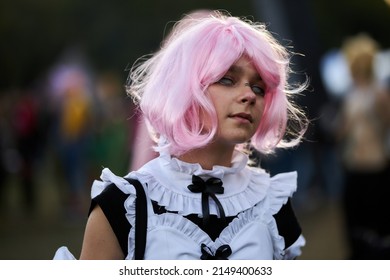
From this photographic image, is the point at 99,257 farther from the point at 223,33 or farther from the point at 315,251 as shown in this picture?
the point at 315,251

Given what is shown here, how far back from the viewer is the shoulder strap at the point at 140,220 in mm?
2709

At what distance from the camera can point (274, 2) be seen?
10.0m

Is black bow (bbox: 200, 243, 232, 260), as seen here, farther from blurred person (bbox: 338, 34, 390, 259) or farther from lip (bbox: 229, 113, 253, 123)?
blurred person (bbox: 338, 34, 390, 259)

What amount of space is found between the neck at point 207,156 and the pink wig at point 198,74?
0.15ft

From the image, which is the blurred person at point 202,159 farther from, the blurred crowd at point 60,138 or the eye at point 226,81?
the blurred crowd at point 60,138

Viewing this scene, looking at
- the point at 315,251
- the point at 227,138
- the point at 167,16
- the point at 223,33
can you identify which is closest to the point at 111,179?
the point at 227,138

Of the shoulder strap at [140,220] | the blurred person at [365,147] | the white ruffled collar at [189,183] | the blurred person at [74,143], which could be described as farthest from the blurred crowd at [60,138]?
the shoulder strap at [140,220]

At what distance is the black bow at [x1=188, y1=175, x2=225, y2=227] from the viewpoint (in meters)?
2.80

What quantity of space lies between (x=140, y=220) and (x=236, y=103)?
442mm

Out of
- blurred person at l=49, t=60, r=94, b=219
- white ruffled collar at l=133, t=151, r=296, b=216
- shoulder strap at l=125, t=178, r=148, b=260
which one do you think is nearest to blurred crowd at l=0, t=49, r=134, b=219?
blurred person at l=49, t=60, r=94, b=219

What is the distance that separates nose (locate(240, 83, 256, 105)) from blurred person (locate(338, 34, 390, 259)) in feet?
12.2

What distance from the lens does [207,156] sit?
2861 millimetres

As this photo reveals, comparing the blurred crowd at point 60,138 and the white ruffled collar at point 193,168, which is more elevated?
the blurred crowd at point 60,138

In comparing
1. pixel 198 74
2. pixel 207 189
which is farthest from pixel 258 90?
pixel 207 189
